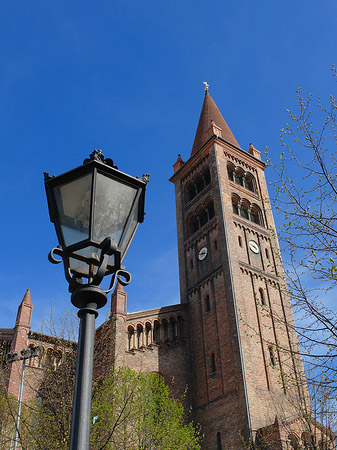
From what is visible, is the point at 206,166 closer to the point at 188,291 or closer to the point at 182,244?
the point at 182,244

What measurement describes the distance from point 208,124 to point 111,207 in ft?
128

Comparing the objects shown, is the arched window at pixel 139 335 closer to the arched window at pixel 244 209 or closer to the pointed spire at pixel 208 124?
the arched window at pixel 244 209

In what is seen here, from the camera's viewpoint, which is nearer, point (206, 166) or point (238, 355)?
point (238, 355)

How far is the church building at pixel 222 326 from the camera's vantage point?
23625mm

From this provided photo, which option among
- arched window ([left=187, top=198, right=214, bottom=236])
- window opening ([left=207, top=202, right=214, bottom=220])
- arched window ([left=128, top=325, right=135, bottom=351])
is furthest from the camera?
arched window ([left=187, top=198, right=214, bottom=236])

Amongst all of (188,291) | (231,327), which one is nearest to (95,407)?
(231,327)

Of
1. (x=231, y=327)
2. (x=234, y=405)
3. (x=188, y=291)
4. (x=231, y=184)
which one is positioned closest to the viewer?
(x=234, y=405)

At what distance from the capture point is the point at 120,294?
27.1 metres

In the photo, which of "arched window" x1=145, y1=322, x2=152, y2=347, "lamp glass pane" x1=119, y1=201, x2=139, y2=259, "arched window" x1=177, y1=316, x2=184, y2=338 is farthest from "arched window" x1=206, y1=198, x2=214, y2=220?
"lamp glass pane" x1=119, y1=201, x2=139, y2=259

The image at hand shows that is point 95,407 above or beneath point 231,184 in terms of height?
beneath

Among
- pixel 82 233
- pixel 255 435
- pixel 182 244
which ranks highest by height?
pixel 182 244

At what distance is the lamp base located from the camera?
386 cm

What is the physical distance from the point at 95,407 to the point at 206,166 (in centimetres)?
2272

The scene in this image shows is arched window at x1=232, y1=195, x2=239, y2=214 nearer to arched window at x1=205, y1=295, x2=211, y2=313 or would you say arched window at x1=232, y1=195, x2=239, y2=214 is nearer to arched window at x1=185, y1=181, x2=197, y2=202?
arched window at x1=185, y1=181, x2=197, y2=202
